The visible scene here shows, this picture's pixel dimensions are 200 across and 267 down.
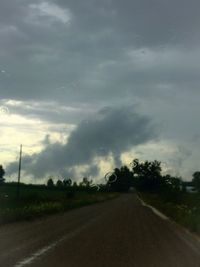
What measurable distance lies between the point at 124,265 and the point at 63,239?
8.31 meters

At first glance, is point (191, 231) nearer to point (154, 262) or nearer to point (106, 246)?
point (106, 246)

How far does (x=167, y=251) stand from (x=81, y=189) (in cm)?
16331

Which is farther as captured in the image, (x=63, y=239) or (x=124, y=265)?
(x=63, y=239)

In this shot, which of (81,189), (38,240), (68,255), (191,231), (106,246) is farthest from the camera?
(81,189)

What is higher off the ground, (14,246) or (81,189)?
(81,189)

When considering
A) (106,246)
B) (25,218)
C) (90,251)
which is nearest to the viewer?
(90,251)

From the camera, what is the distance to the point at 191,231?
96.9 ft

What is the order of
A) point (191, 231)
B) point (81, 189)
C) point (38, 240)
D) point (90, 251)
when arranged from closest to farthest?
point (90, 251) → point (38, 240) → point (191, 231) → point (81, 189)

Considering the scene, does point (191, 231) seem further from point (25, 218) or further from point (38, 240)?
point (25, 218)

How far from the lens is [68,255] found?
52.9ft

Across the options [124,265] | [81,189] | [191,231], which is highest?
[81,189]

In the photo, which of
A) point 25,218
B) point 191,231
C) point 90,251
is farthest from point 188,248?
point 25,218

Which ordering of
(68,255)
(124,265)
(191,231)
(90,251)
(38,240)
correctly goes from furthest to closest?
(191,231) → (38,240) → (90,251) → (68,255) → (124,265)

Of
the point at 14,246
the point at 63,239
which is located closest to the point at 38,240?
the point at 63,239
